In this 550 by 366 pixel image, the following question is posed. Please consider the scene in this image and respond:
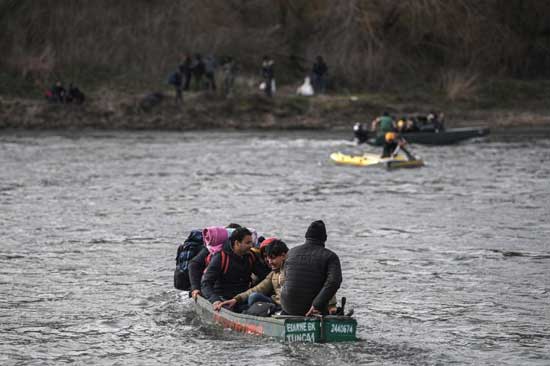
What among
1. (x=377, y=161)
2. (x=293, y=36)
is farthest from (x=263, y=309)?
(x=293, y=36)

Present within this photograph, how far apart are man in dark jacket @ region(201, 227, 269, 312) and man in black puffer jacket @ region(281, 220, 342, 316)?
120 centimetres

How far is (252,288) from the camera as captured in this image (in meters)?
16.3

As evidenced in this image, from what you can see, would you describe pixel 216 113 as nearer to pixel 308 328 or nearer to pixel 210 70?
pixel 210 70

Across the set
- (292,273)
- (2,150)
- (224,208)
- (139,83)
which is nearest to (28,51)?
(139,83)

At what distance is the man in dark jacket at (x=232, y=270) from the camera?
16.2 meters

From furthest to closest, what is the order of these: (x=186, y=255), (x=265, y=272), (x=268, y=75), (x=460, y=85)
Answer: (x=460, y=85)
(x=268, y=75)
(x=186, y=255)
(x=265, y=272)

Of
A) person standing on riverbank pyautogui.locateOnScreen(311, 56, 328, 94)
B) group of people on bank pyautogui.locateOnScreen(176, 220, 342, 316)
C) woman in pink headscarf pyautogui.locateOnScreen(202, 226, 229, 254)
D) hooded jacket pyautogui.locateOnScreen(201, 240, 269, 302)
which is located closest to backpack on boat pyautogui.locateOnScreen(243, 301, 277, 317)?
group of people on bank pyautogui.locateOnScreen(176, 220, 342, 316)

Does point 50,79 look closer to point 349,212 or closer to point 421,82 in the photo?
point 421,82

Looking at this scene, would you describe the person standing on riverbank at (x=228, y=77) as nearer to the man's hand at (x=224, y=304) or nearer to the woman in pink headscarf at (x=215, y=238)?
the woman in pink headscarf at (x=215, y=238)

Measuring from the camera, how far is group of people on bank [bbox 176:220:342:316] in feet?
48.5

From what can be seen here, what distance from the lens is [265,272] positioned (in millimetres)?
16484

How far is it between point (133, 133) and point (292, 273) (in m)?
45.2

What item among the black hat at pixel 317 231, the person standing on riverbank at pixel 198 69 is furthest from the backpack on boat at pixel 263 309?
the person standing on riverbank at pixel 198 69

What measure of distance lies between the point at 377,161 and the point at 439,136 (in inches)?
347
